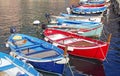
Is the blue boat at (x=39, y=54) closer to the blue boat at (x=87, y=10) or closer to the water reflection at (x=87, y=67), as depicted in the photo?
the water reflection at (x=87, y=67)

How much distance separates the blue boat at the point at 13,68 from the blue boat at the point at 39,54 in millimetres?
2086

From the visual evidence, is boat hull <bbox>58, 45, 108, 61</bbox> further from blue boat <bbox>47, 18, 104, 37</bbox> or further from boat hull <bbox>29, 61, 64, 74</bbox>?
blue boat <bbox>47, 18, 104, 37</bbox>

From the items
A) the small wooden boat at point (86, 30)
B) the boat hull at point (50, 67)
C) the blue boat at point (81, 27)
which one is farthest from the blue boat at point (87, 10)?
the boat hull at point (50, 67)

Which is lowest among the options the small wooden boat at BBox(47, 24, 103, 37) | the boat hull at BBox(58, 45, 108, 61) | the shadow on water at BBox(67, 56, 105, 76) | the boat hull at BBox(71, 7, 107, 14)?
the shadow on water at BBox(67, 56, 105, 76)

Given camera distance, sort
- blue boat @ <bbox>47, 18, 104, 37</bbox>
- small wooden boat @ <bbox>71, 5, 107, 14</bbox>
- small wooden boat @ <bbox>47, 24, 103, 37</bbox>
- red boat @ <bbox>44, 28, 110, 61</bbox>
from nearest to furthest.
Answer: red boat @ <bbox>44, 28, 110, 61</bbox> < small wooden boat @ <bbox>47, 24, 103, 37</bbox> < blue boat @ <bbox>47, 18, 104, 37</bbox> < small wooden boat @ <bbox>71, 5, 107, 14</bbox>

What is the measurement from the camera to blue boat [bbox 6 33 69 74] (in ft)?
57.4

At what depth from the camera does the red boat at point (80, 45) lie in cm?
2129

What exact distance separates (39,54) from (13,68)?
3943 millimetres

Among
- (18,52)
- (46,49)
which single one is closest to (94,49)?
(46,49)

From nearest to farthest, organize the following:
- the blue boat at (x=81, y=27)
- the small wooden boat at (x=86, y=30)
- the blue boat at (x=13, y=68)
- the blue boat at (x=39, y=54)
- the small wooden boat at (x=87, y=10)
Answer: the blue boat at (x=13, y=68) → the blue boat at (x=39, y=54) → the small wooden boat at (x=86, y=30) → the blue boat at (x=81, y=27) → the small wooden boat at (x=87, y=10)

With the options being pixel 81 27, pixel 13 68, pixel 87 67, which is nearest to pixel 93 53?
pixel 87 67

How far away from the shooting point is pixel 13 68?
1562 cm

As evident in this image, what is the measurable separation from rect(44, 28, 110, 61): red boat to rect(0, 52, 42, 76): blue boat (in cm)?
508

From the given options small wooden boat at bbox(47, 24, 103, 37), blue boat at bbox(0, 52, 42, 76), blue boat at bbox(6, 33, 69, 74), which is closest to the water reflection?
blue boat at bbox(6, 33, 69, 74)
